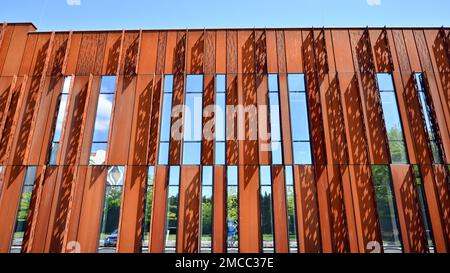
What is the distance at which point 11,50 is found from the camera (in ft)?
46.2

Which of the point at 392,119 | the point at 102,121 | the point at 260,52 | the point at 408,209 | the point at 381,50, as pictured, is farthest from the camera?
the point at 260,52

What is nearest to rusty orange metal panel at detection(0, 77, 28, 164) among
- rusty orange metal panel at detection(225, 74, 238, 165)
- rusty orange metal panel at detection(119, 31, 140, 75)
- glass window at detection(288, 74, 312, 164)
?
rusty orange metal panel at detection(119, 31, 140, 75)

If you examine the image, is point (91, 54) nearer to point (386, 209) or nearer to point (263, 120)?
point (263, 120)

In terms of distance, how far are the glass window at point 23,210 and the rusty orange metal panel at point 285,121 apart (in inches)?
438

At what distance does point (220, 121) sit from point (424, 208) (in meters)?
9.30

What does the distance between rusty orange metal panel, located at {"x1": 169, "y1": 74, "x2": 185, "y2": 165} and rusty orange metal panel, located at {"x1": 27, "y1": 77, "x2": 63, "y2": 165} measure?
5.58 metres

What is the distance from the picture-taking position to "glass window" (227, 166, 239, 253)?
37.1 feet

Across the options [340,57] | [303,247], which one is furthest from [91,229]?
[340,57]

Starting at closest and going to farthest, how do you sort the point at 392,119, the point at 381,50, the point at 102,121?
the point at 392,119, the point at 102,121, the point at 381,50

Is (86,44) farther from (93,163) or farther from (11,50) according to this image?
(93,163)

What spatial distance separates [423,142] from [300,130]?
5.31 m

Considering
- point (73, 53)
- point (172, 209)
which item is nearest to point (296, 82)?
point (172, 209)

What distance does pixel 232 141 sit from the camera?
1247 centimetres

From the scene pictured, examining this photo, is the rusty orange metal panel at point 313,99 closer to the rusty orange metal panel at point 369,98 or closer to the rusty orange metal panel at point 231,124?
the rusty orange metal panel at point 369,98
